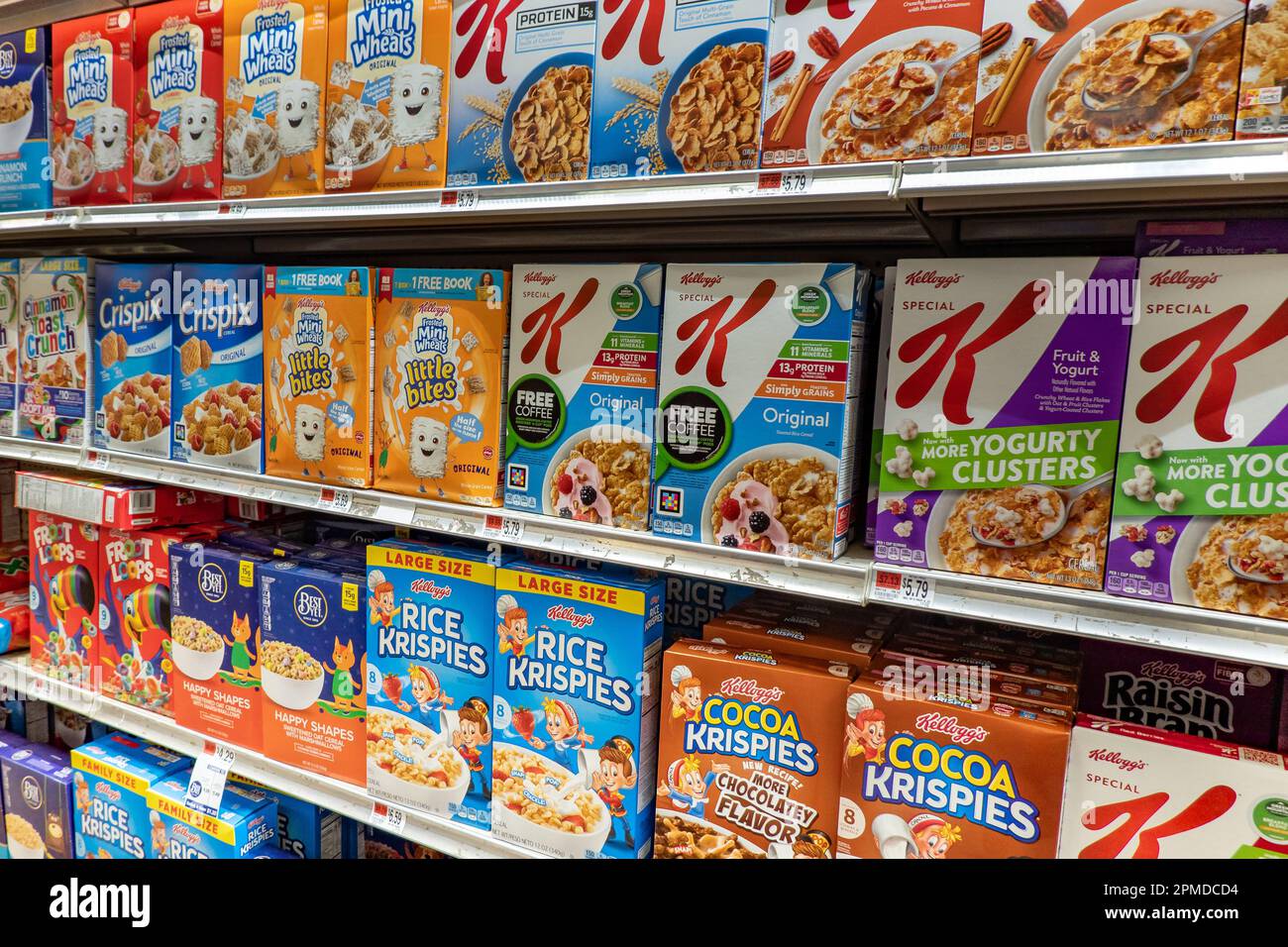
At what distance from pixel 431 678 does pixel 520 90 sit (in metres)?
1.11

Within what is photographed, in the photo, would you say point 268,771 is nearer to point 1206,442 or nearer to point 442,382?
point 442,382

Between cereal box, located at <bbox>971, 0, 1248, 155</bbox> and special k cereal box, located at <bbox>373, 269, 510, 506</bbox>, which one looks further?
special k cereal box, located at <bbox>373, 269, 510, 506</bbox>

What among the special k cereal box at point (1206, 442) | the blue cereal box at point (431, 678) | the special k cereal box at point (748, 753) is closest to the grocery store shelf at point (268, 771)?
the blue cereal box at point (431, 678)

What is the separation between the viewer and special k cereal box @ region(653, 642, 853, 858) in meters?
1.33

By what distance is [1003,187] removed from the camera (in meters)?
1.07

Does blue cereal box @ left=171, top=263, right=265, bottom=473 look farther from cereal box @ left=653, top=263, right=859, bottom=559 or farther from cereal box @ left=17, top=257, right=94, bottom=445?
cereal box @ left=653, top=263, right=859, bottom=559

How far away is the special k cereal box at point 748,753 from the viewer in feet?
4.38

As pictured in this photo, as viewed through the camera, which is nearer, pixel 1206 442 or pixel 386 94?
pixel 1206 442

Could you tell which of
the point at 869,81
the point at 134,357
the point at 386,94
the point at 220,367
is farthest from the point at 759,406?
the point at 134,357

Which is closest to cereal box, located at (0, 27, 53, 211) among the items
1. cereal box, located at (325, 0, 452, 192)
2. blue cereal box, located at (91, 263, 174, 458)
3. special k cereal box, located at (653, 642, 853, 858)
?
blue cereal box, located at (91, 263, 174, 458)

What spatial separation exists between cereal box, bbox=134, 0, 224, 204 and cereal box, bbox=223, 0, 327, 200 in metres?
0.04

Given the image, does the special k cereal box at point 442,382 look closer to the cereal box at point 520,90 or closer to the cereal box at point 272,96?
the cereal box at point 520,90

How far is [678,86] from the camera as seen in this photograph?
132cm
